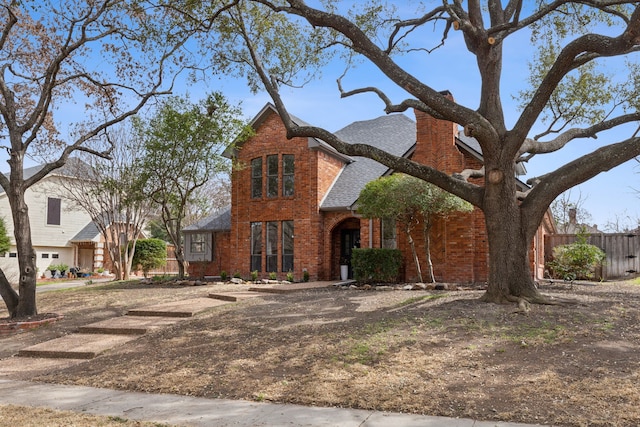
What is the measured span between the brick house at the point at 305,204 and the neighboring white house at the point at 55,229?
1356cm

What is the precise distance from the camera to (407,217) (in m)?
16.5

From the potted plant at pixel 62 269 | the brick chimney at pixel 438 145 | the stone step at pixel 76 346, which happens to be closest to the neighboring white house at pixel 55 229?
the potted plant at pixel 62 269

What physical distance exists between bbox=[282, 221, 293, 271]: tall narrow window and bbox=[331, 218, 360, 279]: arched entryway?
1.77 metres

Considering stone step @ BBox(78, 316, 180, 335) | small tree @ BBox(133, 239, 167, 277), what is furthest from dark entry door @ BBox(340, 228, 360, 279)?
small tree @ BBox(133, 239, 167, 277)

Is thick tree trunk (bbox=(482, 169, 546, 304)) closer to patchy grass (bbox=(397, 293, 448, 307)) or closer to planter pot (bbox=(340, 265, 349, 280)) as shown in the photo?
patchy grass (bbox=(397, 293, 448, 307))

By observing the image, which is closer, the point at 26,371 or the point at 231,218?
the point at 26,371

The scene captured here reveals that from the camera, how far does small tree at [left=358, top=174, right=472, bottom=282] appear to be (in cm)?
1530

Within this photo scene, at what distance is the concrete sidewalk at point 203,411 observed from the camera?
15.7 ft

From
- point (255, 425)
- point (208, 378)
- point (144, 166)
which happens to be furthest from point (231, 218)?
point (255, 425)

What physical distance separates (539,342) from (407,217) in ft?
31.4

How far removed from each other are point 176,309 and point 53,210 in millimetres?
25415

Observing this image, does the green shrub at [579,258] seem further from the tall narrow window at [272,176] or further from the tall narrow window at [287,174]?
the tall narrow window at [272,176]

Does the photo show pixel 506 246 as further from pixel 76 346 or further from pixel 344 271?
pixel 344 271

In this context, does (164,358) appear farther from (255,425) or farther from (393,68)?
(393,68)
